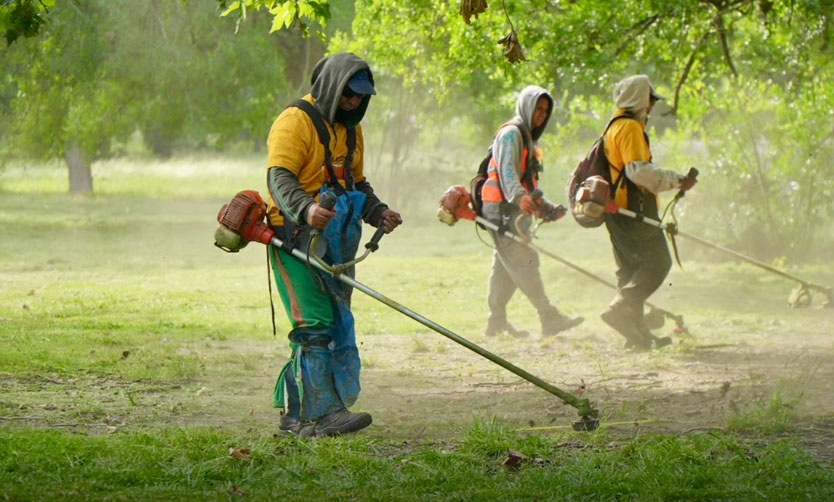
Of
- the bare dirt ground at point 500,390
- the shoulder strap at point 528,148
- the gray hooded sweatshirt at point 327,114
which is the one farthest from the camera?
the shoulder strap at point 528,148

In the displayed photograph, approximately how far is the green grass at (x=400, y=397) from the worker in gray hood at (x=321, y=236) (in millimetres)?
257

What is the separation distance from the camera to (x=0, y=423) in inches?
262

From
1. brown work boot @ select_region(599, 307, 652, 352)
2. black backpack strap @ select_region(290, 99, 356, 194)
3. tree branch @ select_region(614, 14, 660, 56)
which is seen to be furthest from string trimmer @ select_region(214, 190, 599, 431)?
tree branch @ select_region(614, 14, 660, 56)

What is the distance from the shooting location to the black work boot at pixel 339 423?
6.35 m

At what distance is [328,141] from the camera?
21.3 feet

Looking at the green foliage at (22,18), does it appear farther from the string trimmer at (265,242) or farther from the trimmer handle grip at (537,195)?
the trimmer handle grip at (537,195)

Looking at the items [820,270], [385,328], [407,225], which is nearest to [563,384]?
[385,328]

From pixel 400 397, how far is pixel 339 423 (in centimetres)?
163

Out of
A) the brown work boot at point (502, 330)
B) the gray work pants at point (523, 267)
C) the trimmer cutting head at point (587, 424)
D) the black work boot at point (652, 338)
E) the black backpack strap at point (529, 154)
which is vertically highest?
the black backpack strap at point (529, 154)

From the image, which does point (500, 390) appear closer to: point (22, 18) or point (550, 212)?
point (550, 212)

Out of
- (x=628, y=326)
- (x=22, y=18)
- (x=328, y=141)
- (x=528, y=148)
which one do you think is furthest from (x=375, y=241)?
(x=528, y=148)

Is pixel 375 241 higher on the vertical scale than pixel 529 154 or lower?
lower

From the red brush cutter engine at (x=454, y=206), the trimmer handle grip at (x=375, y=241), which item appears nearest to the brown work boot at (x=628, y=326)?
the red brush cutter engine at (x=454, y=206)

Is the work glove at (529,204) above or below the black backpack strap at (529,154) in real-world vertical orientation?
below
